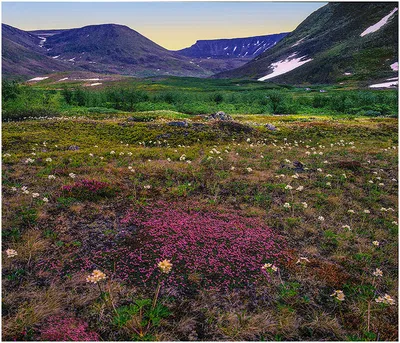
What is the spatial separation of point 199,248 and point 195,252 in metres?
0.23

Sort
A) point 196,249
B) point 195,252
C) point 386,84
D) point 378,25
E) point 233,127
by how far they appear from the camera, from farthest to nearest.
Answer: point 378,25
point 386,84
point 233,127
point 196,249
point 195,252

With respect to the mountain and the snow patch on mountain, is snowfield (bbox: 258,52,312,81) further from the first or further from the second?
the snow patch on mountain

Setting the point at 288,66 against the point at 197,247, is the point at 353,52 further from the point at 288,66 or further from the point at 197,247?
the point at 197,247

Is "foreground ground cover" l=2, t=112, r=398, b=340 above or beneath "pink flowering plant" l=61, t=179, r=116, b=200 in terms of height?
beneath

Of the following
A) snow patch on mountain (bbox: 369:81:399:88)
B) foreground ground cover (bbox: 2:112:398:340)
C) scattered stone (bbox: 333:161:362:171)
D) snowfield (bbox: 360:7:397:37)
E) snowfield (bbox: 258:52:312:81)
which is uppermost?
snowfield (bbox: 360:7:397:37)

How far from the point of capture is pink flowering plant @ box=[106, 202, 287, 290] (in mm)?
6570

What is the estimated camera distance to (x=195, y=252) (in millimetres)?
7461

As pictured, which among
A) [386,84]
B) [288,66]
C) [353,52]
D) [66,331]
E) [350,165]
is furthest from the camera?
[288,66]

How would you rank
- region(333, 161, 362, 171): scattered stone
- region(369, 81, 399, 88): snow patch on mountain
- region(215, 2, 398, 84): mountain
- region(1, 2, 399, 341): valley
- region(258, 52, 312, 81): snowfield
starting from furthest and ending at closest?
region(258, 52, 312, 81): snowfield
region(215, 2, 398, 84): mountain
region(369, 81, 399, 88): snow patch on mountain
region(333, 161, 362, 171): scattered stone
region(1, 2, 399, 341): valley

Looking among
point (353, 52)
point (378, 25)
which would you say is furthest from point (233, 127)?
Result: point (378, 25)

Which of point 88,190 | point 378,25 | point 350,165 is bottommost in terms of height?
point 350,165

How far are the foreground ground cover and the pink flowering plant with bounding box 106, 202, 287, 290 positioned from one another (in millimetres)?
38

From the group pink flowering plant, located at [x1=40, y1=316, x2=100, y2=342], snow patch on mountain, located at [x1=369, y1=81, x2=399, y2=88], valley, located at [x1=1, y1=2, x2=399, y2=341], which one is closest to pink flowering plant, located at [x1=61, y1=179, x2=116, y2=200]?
valley, located at [x1=1, y1=2, x2=399, y2=341]

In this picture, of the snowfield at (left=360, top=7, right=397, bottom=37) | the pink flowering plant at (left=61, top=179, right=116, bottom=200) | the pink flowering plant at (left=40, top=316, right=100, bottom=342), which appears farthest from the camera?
the snowfield at (left=360, top=7, right=397, bottom=37)
